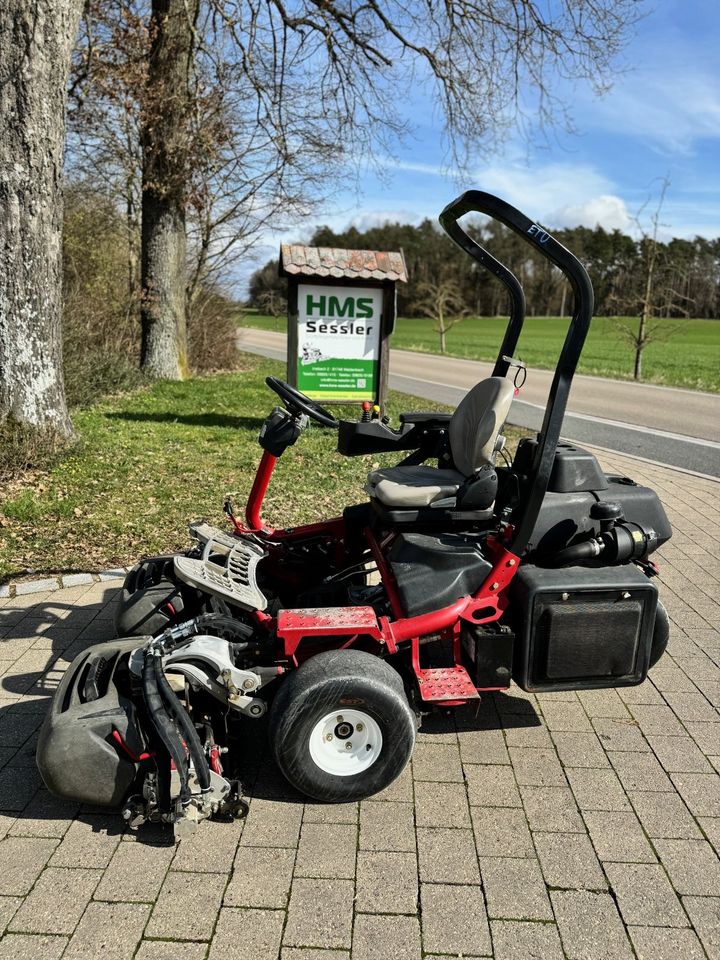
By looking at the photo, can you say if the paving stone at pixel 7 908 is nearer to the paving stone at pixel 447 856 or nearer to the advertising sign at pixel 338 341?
the paving stone at pixel 447 856

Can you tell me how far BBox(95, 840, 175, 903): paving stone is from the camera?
2.32m

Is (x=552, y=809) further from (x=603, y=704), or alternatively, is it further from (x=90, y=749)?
(x=90, y=749)

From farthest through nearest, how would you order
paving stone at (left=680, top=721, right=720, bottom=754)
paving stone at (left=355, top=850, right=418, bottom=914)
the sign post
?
the sign post
paving stone at (left=680, top=721, right=720, bottom=754)
paving stone at (left=355, top=850, right=418, bottom=914)

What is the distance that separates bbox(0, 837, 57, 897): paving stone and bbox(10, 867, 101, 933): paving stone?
40 mm

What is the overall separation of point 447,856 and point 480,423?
1.94m

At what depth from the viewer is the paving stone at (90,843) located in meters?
2.46

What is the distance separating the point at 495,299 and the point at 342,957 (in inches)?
2865

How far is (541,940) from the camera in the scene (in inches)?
85.7

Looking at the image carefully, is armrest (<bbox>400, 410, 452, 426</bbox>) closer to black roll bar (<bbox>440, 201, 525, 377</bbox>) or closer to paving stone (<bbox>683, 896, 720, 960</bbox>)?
black roll bar (<bbox>440, 201, 525, 377</bbox>)

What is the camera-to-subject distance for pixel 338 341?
9859mm

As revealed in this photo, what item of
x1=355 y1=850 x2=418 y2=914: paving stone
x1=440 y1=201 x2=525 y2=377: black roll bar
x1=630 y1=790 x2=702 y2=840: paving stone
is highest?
x1=440 y1=201 x2=525 y2=377: black roll bar

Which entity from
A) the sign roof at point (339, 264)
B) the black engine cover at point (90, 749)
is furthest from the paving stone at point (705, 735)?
the sign roof at point (339, 264)

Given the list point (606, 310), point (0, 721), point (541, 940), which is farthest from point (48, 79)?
point (606, 310)

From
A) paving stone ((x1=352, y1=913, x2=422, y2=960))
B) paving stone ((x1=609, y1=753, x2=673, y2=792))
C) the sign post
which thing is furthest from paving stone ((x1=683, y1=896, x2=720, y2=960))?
the sign post
